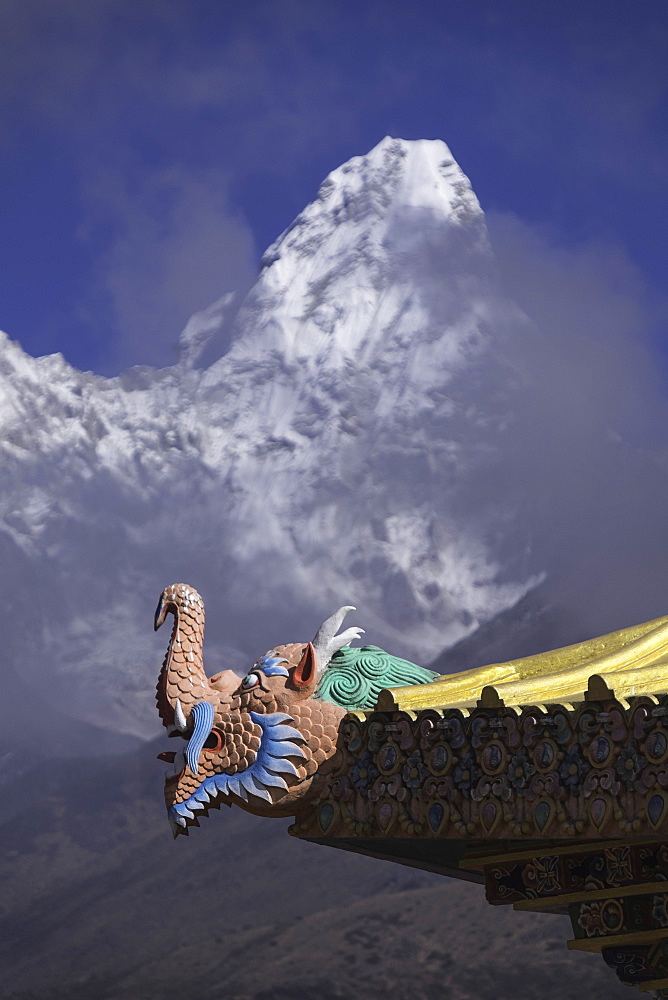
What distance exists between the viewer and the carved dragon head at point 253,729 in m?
3.95

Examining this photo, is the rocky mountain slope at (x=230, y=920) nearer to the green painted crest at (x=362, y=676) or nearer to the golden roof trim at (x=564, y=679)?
the golden roof trim at (x=564, y=679)

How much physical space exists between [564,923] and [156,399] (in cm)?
788

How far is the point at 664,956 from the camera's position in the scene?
369 centimetres

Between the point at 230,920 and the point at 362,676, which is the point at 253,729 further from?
the point at 230,920

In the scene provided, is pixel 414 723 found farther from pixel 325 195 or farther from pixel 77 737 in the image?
pixel 325 195

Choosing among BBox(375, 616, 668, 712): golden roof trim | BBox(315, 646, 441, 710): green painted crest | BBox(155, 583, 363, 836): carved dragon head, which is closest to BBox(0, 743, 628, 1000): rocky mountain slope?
BBox(375, 616, 668, 712): golden roof trim

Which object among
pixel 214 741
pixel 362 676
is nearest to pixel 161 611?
pixel 214 741

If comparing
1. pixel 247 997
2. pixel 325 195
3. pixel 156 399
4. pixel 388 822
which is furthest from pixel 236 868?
pixel 388 822

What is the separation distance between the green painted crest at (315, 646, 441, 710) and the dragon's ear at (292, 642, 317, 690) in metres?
0.06

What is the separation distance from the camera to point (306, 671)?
4.06 m

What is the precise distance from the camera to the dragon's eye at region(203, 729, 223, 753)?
4094mm

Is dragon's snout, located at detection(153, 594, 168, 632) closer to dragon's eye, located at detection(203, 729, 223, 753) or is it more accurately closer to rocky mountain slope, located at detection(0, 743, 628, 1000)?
dragon's eye, located at detection(203, 729, 223, 753)

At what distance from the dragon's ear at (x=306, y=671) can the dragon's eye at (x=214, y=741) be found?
33 centimetres

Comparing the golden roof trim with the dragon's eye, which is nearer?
the golden roof trim
